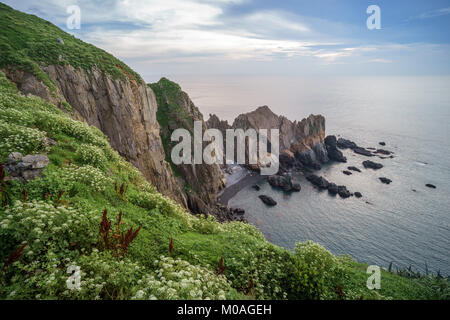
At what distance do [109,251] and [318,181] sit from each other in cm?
6643

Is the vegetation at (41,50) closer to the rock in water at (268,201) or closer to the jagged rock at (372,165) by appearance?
the rock in water at (268,201)

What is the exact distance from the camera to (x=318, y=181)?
211ft

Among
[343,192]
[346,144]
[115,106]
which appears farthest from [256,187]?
[346,144]

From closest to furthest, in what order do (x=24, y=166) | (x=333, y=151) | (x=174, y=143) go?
(x=24, y=166), (x=174, y=143), (x=333, y=151)

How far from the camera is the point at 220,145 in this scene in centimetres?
8050

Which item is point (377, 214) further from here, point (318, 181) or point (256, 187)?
point (256, 187)

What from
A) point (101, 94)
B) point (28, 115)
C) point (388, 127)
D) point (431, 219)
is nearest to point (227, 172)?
point (101, 94)

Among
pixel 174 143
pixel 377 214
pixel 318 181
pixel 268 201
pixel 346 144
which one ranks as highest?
pixel 174 143

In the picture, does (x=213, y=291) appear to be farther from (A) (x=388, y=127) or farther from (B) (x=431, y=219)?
(A) (x=388, y=127)

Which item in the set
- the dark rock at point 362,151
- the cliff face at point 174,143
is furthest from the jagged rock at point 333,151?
the cliff face at point 174,143

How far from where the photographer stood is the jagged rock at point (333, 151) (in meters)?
81.4

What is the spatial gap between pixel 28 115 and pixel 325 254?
1674cm

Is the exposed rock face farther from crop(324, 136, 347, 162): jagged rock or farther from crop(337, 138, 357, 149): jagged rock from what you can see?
crop(337, 138, 357, 149): jagged rock

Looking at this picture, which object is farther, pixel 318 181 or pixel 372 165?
pixel 372 165
